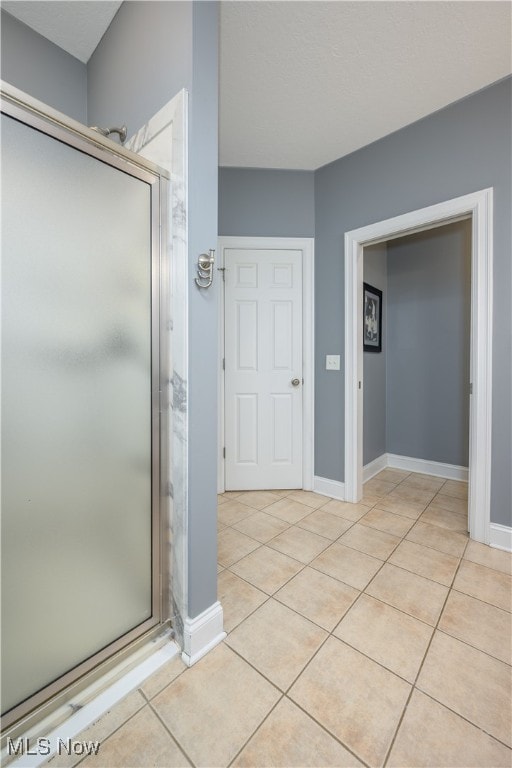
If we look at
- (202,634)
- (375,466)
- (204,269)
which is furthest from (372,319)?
(202,634)

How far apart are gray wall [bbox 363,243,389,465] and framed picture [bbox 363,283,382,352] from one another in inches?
2.5

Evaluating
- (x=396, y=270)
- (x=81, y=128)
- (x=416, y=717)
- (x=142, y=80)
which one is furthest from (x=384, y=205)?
(x=416, y=717)

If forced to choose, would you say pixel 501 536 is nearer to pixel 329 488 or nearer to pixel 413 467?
pixel 329 488

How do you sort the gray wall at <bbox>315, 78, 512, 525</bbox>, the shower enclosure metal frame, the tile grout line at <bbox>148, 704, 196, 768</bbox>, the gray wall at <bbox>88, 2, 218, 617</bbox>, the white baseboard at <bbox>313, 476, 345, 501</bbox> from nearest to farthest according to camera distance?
the tile grout line at <bbox>148, 704, 196, 768</bbox> < the shower enclosure metal frame < the gray wall at <bbox>88, 2, 218, 617</bbox> < the gray wall at <bbox>315, 78, 512, 525</bbox> < the white baseboard at <bbox>313, 476, 345, 501</bbox>

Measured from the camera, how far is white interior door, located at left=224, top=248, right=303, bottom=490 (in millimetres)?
2750

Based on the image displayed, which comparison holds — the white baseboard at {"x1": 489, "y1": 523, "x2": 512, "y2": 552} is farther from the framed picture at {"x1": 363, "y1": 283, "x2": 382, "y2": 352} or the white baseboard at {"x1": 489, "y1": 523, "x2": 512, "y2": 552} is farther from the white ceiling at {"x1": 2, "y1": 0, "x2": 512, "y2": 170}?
the white ceiling at {"x1": 2, "y1": 0, "x2": 512, "y2": 170}

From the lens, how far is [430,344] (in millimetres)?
3320

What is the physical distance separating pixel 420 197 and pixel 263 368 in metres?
1.65

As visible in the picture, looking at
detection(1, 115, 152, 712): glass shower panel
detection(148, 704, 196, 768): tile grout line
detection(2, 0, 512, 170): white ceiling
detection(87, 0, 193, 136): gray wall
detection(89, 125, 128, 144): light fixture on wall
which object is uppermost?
detection(2, 0, 512, 170): white ceiling

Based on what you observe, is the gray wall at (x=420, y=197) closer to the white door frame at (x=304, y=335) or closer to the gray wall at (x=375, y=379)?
the white door frame at (x=304, y=335)

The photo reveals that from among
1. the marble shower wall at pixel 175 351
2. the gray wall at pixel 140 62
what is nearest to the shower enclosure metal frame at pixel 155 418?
the marble shower wall at pixel 175 351

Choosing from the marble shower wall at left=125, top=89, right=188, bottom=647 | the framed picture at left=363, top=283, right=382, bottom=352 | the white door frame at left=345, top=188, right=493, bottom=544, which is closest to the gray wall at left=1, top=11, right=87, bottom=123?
the marble shower wall at left=125, top=89, right=188, bottom=647

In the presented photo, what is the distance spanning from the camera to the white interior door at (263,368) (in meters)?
2.75

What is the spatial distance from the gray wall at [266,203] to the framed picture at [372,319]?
882 mm
